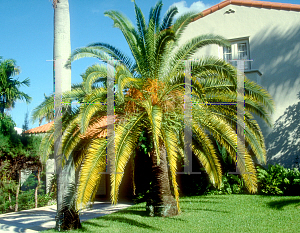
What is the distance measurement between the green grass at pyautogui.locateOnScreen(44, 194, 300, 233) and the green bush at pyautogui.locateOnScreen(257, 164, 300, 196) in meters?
0.56

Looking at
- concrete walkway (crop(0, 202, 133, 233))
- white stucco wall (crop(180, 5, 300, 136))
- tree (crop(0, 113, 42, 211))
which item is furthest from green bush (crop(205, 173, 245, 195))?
tree (crop(0, 113, 42, 211))

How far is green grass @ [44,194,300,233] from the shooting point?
25.5 feet

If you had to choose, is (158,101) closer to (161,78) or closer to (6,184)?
(161,78)

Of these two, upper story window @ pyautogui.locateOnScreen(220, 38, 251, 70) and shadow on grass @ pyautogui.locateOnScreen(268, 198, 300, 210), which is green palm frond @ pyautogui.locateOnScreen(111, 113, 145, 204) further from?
upper story window @ pyautogui.locateOnScreen(220, 38, 251, 70)

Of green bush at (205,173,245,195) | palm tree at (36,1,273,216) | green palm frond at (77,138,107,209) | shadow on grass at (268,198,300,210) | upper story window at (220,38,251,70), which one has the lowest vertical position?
shadow on grass at (268,198,300,210)

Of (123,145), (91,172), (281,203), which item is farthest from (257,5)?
(91,172)

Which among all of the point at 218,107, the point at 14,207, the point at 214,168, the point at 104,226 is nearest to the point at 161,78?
the point at 218,107

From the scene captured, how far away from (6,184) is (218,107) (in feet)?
30.3

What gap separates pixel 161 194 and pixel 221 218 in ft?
6.32

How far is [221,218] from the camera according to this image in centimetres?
873

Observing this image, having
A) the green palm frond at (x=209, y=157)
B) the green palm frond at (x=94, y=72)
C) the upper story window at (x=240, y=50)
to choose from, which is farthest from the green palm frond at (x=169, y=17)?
the upper story window at (x=240, y=50)

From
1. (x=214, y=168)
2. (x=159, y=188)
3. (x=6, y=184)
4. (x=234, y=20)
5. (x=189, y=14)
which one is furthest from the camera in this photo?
(x=234, y=20)

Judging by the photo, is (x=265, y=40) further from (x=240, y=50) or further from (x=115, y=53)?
(x=115, y=53)

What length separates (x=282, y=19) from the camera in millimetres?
13055
